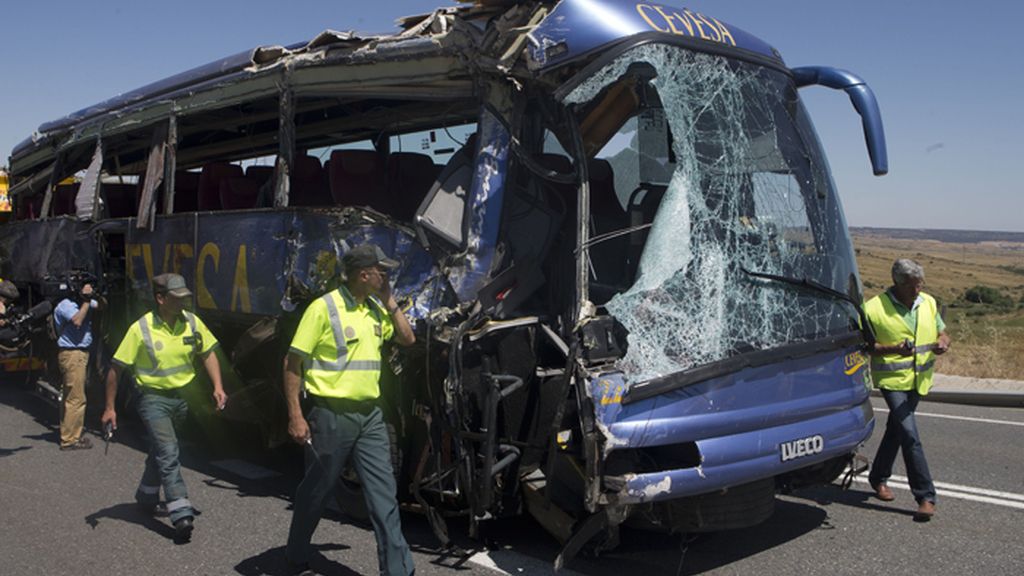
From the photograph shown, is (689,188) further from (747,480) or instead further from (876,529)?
(876,529)

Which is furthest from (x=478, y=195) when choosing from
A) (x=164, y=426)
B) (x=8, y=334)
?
(x=8, y=334)

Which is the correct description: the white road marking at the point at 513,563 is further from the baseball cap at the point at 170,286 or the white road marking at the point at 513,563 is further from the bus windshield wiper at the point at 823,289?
the baseball cap at the point at 170,286

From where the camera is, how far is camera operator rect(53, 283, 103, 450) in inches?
348

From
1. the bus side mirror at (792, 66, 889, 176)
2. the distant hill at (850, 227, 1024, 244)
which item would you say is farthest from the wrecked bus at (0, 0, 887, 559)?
the distant hill at (850, 227, 1024, 244)

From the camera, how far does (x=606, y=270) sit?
5586 mm

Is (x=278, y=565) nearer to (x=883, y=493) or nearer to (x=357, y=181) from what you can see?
(x=357, y=181)

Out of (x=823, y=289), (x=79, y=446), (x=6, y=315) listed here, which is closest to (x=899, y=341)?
(x=823, y=289)

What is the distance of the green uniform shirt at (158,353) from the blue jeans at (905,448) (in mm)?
4707

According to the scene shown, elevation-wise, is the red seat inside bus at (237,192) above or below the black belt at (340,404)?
above

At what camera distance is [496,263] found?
5.34 m

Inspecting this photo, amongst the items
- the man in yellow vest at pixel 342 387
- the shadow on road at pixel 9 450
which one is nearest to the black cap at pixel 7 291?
Result: the shadow on road at pixel 9 450

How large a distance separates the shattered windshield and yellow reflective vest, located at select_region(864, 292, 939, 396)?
28.3 inches

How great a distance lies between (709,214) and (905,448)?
8.07 ft

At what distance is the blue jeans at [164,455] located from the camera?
19.6 ft
